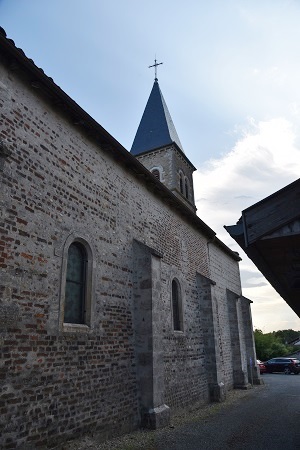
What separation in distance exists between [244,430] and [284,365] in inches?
775

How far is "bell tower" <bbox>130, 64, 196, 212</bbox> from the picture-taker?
21469 millimetres

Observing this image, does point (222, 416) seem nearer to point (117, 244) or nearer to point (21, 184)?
point (117, 244)

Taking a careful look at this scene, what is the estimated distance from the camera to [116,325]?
7.54 meters

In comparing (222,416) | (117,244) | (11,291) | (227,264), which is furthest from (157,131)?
(11,291)

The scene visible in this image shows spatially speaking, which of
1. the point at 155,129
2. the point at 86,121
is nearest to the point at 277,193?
the point at 86,121

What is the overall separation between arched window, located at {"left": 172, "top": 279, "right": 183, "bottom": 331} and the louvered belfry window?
4.70 meters

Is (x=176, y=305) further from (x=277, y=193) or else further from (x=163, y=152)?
(x=163, y=152)

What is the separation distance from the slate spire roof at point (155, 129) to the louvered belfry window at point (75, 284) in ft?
53.6

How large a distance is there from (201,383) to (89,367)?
6.44 metres

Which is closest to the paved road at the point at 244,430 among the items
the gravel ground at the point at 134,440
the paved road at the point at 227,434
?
the paved road at the point at 227,434

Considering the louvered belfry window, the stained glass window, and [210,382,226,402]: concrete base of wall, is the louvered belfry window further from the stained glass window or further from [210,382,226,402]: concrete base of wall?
[210,382,226,402]: concrete base of wall

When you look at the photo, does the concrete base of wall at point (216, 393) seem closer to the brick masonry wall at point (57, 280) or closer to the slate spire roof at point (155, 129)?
the brick masonry wall at point (57, 280)

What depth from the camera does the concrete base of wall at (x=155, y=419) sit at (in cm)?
740

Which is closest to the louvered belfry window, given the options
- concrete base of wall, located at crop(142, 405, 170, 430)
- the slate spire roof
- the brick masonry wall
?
the brick masonry wall
